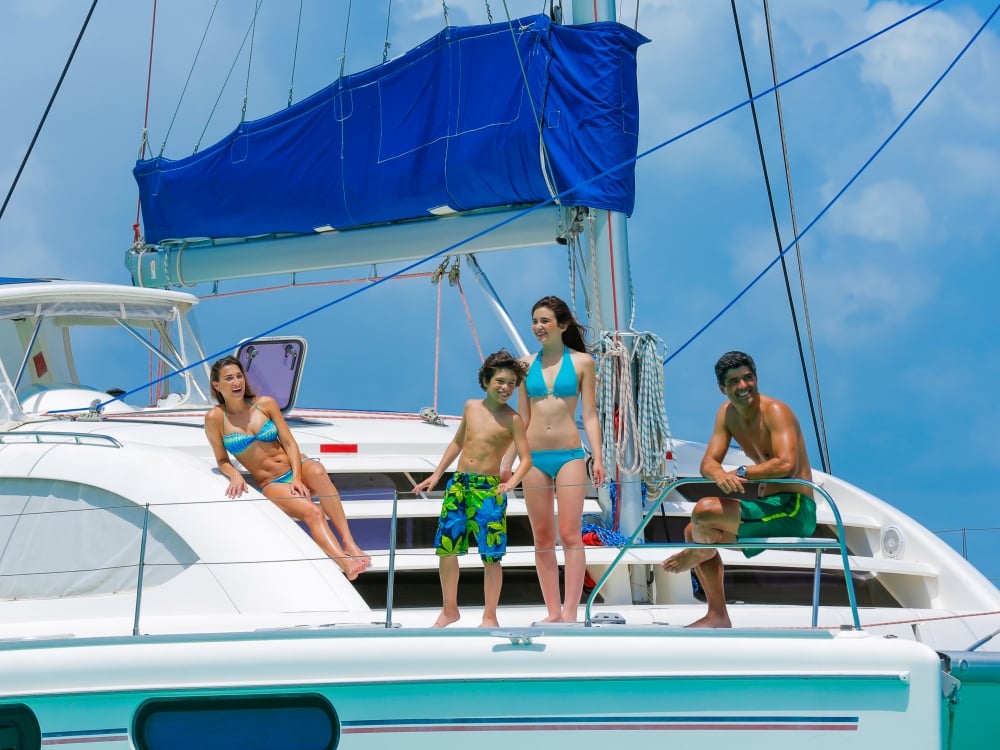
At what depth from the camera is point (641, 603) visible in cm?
639

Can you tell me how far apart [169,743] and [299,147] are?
5621 mm

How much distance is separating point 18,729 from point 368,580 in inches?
81.5

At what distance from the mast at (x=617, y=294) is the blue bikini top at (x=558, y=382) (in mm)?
1038

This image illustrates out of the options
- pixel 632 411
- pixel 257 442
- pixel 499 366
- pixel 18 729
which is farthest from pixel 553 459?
pixel 18 729

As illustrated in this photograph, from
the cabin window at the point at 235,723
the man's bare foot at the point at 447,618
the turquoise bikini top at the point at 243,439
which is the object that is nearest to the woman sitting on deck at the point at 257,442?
the turquoise bikini top at the point at 243,439

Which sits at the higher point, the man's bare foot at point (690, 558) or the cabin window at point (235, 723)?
the man's bare foot at point (690, 558)

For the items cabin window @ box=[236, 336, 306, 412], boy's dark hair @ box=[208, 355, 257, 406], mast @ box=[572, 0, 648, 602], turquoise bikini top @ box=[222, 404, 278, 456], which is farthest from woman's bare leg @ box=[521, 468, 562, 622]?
cabin window @ box=[236, 336, 306, 412]

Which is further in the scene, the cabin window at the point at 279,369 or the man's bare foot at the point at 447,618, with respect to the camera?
the cabin window at the point at 279,369

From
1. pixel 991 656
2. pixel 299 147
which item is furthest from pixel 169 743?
pixel 299 147

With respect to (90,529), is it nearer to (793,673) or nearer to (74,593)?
(74,593)

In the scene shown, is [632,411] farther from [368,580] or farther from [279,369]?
[279,369]

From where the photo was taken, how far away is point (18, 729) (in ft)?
15.3

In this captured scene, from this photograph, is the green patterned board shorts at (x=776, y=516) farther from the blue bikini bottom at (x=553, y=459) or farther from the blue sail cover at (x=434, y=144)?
the blue sail cover at (x=434, y=144)

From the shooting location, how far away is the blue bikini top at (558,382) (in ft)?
18.5
